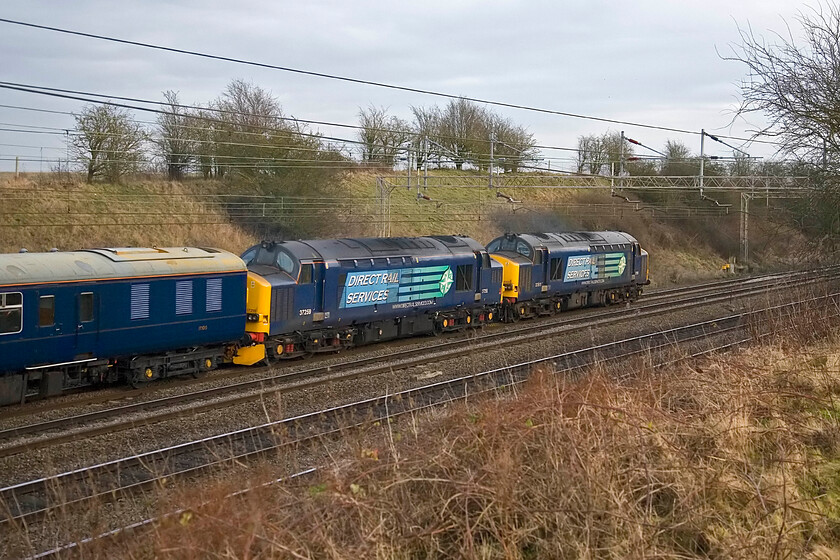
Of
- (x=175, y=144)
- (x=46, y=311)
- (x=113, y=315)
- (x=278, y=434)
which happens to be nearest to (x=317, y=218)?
(x=175, y=144)

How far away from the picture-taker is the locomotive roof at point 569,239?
26578 millimetres

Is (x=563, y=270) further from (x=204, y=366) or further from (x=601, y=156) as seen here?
(x=601, y=156)

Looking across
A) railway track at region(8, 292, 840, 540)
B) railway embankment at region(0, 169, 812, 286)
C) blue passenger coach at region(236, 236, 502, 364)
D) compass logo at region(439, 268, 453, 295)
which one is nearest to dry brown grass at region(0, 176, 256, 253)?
railway embankment at region(0, 169, 812, 286)

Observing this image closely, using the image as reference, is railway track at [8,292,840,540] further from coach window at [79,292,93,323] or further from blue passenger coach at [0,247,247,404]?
coach window at [79,292,93,323]

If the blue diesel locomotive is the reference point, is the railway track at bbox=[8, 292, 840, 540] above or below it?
below

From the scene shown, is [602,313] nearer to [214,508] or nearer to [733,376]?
[733,376]

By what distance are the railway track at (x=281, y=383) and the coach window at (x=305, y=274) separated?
6.89ft

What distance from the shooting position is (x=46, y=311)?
44.7 feet

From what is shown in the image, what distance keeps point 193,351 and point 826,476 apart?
12.6 metres

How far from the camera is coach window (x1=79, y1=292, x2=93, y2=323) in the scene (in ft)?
46.5

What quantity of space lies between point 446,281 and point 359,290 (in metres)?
3.55

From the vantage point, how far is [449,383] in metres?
15.7

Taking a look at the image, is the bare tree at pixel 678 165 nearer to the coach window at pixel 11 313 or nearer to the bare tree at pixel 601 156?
the bare tree at pixel 601 156

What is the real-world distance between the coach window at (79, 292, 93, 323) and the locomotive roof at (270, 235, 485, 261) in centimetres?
513
